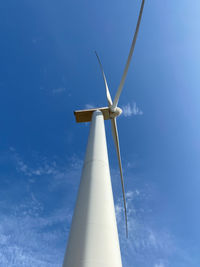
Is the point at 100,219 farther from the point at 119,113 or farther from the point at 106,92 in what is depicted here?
the point at 106,92

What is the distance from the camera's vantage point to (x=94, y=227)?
15.7ft

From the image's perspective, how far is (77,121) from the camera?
1769cm

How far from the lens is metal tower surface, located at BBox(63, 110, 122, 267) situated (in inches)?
164

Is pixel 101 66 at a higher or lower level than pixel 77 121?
higher

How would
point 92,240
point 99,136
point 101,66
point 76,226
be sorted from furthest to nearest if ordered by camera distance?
point 101,66 → point 99,136 → point 76,226 → point 92,240

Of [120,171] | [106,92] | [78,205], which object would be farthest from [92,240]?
[106,92]

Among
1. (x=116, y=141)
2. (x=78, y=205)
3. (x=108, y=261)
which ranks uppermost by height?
(x=116, y=141)

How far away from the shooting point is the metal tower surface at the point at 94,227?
4177 mm

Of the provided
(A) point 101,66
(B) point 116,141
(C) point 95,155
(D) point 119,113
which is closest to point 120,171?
(B) point 116,141

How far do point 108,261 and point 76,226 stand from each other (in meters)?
1.17

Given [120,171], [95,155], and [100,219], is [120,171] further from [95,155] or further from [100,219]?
[100,219]

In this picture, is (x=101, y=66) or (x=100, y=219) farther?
(x=101, y=66)

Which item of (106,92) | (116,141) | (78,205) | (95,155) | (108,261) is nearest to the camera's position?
(108,261)

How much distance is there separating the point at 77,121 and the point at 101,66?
681cm
